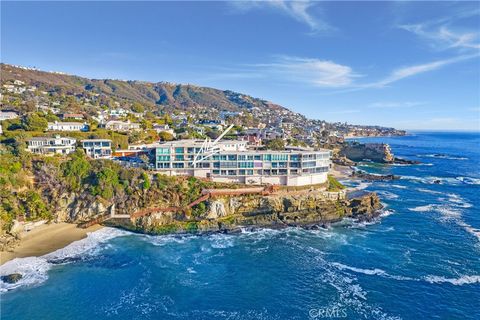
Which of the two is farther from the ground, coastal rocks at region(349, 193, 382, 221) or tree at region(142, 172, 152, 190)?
tree at region(142, 172, 152, 190)

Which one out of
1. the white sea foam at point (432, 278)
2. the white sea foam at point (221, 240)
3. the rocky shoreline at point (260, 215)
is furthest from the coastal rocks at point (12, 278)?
the white sea foam at point (432, 278)

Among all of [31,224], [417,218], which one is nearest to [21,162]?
[31,224]

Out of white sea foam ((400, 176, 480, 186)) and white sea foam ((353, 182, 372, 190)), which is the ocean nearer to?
white sea foam ((353, 182, 372, 190))

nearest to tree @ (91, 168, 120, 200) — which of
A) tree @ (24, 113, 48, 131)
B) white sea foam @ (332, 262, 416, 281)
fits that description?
tree @ (24, 113, 48, 131)

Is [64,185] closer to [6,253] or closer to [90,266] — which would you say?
[6,253]

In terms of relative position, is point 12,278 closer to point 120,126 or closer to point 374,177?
point 120,126

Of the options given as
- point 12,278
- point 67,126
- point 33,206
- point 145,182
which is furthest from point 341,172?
point 12,278
